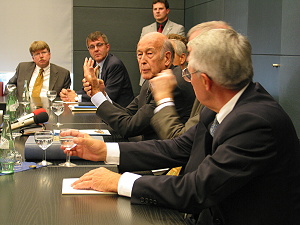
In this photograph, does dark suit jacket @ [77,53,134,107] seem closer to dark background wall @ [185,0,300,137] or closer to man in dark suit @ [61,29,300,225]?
dark background wall @ [185,0,300,137]

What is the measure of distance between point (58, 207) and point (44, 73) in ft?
15.7

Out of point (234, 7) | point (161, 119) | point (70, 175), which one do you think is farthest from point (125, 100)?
point (70, 175)

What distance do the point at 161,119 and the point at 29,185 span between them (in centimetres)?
93

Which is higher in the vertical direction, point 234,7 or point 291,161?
point 234,7

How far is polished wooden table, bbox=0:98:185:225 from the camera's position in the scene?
149cm

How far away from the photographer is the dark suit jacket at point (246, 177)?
5.15 feet

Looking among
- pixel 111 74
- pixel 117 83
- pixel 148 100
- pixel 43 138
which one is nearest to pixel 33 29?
pixel 111 74

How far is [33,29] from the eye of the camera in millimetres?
8898

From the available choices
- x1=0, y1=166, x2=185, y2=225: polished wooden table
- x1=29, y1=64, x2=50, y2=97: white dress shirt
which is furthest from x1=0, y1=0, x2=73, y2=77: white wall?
x1=0, y1=166, x2=185, y2=225: polished wooden table

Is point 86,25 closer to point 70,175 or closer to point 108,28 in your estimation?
point 108,28

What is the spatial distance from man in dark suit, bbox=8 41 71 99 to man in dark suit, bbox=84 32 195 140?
2574mm

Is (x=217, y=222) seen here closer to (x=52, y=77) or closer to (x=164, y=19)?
(x=52, y=77)

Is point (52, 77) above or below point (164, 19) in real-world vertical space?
below

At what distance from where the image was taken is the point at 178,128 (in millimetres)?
2551
